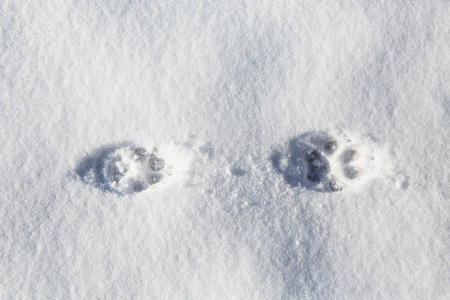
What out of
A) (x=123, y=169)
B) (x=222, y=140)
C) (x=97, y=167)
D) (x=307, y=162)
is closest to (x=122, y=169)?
(x=123, y=169)

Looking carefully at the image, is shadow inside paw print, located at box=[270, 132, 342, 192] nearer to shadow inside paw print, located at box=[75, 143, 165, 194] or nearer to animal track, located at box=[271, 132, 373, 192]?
animal track, located at box=[271, 132, 373, 192]

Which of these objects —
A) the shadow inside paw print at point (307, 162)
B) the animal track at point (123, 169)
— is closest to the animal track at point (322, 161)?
the shadow inside paw print at point (307, 162)

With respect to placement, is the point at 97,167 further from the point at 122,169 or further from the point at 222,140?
the point at 222,140

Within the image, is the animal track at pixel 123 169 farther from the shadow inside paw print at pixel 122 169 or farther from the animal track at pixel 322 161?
the animal track at pixel 322 161

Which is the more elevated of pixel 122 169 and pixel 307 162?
pixel 307 162

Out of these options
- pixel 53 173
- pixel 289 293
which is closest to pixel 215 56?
pixel 53 173
